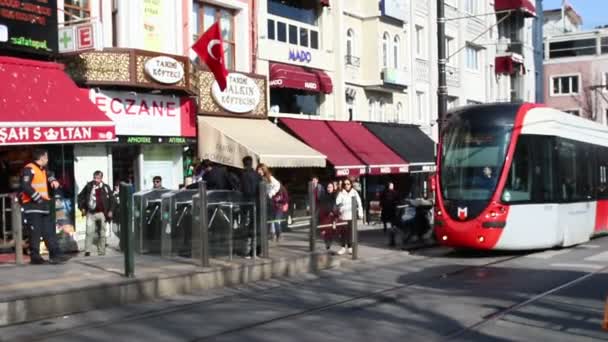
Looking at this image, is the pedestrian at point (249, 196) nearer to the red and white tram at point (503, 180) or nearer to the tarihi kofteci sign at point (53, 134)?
the tarihi kofteci sign at point (53, 134)

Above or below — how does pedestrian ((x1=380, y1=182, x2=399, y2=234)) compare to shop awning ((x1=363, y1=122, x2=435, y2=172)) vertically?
below

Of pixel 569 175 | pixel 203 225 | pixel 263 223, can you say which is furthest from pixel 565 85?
pixel 203 225

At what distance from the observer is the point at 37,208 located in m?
12.9

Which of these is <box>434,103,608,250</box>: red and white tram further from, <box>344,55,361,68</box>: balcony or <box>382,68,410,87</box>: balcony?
<box>382,68,410,87</box>: balcony

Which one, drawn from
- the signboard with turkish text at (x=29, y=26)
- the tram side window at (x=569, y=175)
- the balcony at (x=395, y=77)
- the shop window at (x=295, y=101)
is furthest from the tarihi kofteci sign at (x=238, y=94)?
the tram side window at (x=569, y=175)

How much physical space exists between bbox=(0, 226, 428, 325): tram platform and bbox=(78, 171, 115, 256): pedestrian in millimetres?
459

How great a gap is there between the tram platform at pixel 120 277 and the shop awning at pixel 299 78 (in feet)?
29.4

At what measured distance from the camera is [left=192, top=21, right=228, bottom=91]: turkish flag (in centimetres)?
2078

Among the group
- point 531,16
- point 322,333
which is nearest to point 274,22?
point 322,333

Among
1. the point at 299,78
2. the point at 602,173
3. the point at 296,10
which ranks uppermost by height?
the point at 296,10

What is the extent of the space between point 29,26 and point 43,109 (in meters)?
1.79

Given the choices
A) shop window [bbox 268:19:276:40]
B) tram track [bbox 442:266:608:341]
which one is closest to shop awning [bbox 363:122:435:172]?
shop window [bbox 268:19:276:40]

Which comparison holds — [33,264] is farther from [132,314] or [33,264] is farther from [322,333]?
[322,333]

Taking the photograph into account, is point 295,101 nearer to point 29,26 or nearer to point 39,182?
point 29,26
